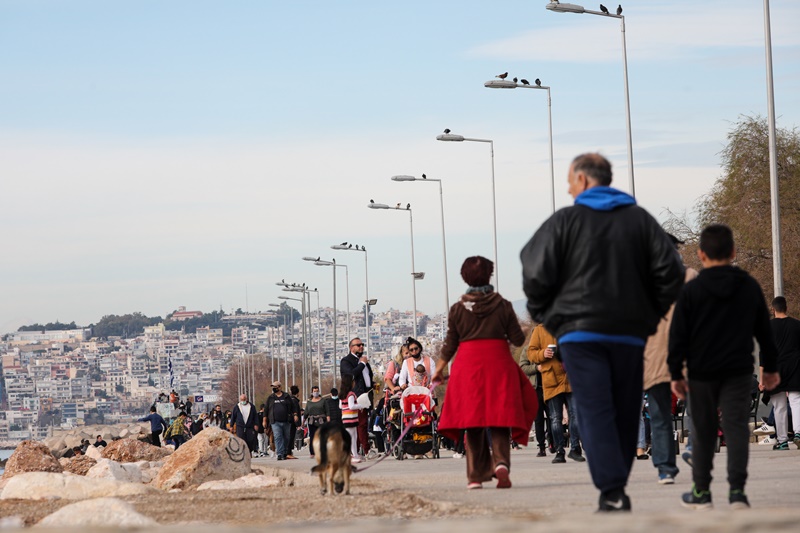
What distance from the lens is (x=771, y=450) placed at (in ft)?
65.9

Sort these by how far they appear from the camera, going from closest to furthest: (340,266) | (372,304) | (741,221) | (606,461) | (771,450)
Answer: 1. (606,461)
2. (771,450)
3. (741,221)
4. (372,304)
5. (340,266)

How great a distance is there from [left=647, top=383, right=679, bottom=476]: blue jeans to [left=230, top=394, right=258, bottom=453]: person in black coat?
24272 millimetres

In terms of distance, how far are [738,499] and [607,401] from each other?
114 cm

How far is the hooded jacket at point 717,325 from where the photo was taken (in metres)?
9.66

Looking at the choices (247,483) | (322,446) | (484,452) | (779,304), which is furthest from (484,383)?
(247,483)

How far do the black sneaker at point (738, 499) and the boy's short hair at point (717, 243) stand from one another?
1449 millimetres

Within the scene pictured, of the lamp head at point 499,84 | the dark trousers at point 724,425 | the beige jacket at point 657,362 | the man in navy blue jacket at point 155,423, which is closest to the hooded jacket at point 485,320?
the beige jacket at point 657,362

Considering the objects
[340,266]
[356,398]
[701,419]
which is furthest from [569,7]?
[340,266]

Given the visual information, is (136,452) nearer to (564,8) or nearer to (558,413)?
(564,8)

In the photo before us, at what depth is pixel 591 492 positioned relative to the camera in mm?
12500

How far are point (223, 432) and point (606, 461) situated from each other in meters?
15.5

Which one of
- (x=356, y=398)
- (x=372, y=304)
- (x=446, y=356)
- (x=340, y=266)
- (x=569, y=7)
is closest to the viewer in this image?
(x=446, y=356)

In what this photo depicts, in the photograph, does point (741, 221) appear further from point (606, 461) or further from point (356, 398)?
point (606, 461)

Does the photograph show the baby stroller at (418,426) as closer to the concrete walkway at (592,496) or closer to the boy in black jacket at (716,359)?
the concrete walkway at (592,496)
